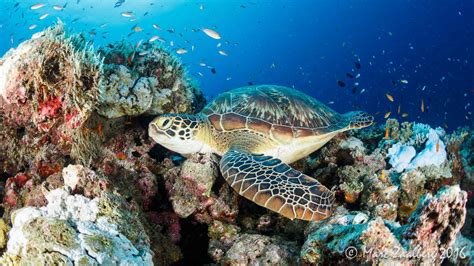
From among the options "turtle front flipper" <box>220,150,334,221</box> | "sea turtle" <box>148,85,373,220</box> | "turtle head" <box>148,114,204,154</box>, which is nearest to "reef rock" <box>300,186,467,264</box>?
"turtle front flipper" <box>220,150,334,221</box>

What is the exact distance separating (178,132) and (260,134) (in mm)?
1172

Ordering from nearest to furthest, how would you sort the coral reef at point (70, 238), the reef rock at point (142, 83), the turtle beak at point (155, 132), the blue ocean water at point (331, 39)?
the coral reef at point (70, 238) → the reef rock at point (142, 83) → the turtle beak at point (155, 132) → the blue ocean water at point (331, 39)

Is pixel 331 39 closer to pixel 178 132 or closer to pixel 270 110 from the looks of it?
pixel 270 110

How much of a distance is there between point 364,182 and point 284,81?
267ft

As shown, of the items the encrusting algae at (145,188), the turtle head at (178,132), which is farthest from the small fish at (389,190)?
the turtle head at (178,132)

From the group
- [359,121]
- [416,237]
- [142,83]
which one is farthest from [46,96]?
[359,121]

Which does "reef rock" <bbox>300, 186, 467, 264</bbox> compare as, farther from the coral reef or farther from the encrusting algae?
the coral reef

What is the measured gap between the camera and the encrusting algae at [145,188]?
73.5 inches

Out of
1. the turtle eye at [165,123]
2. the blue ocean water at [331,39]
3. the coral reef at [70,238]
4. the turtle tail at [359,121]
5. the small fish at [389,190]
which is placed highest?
the coral reef at [70,238]

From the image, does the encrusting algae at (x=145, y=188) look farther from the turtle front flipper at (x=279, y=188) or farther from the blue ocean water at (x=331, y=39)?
the blue ocean water at (x=331, y=39)

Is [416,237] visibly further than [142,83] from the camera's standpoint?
No

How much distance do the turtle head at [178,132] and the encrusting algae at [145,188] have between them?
278mm

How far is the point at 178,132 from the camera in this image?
388 centimetres

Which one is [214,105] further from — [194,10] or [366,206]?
[194,10]
